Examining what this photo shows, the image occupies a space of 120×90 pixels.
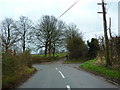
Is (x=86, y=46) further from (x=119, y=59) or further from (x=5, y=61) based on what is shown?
(x=5, y=61)

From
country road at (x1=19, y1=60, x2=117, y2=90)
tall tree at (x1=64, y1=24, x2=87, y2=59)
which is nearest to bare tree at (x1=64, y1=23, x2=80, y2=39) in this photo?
tall tree at (x1=64, y1=24, x2=87, y2=59)

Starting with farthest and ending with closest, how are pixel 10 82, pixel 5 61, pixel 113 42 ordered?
pixel 113 42
pixel 5 61
pixel 10 82

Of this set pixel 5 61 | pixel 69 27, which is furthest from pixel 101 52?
pixel 69 27

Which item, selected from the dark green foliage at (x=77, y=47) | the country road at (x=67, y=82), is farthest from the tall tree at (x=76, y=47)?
the country road at (x=67, y=82)

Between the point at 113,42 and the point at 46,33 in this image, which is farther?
the point at 46,33

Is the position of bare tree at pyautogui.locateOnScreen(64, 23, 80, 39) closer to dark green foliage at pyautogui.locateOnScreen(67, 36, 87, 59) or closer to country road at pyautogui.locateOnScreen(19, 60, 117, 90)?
dark green foliage at pyautogui.locateOnScreen(67, 36, 87, 59)

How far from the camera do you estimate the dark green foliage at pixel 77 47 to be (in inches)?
2832

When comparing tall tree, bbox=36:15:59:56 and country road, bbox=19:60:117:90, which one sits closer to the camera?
country road, bbox=19:60:117:90

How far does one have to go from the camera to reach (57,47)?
2960 inches

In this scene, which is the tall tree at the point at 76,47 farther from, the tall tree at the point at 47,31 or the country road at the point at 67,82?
the country road at the point at 67,82

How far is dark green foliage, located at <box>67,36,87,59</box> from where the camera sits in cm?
7194

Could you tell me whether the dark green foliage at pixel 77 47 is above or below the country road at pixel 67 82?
above

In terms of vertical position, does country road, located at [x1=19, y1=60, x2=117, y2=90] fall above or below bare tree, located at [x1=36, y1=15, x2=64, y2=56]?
below

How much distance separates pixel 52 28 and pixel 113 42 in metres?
46.2
